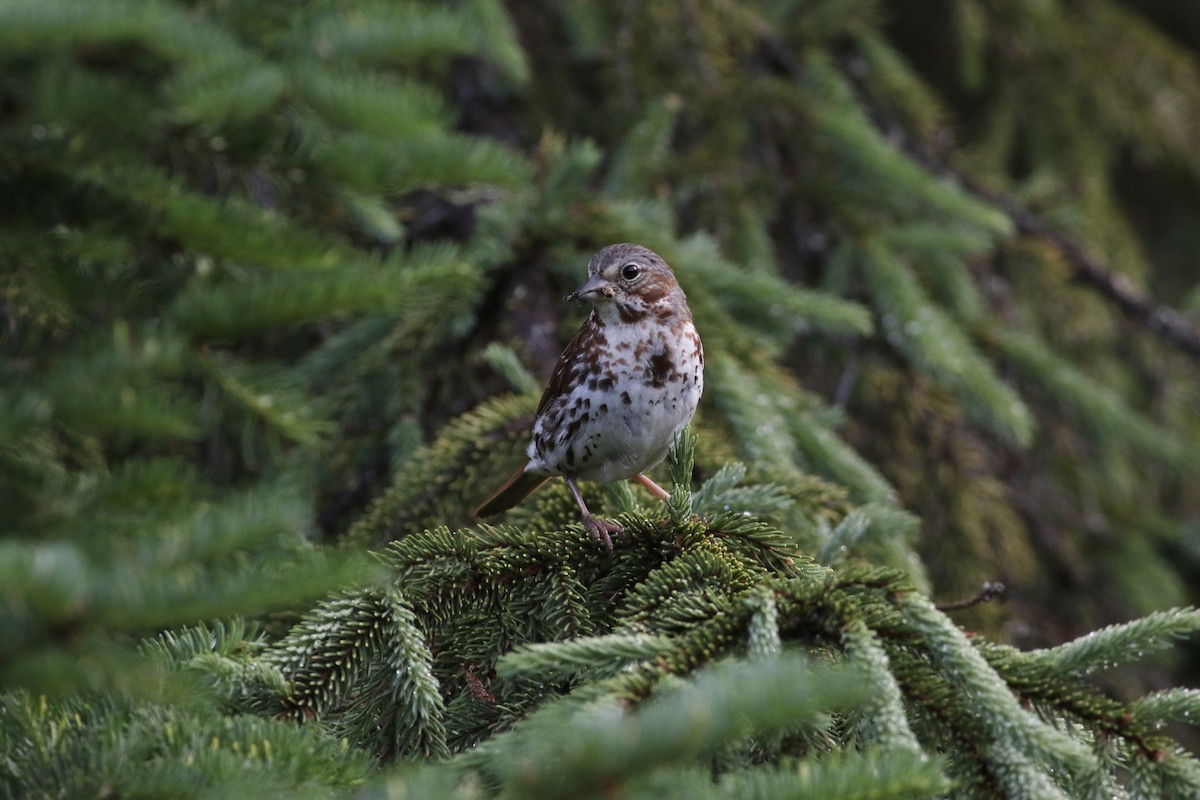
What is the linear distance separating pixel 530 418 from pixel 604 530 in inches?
35.4

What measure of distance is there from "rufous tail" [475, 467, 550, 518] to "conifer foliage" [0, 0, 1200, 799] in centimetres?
7

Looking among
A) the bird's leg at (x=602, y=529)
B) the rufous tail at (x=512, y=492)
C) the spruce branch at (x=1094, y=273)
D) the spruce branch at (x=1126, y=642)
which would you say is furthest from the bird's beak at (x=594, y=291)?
the spruce branch at (x=1094, y=273)

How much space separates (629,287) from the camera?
2.93 metres

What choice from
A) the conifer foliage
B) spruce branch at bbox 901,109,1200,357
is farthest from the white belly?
spruce branch at bbox 901,109,1200,357

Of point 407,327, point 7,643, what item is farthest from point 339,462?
point 7,643

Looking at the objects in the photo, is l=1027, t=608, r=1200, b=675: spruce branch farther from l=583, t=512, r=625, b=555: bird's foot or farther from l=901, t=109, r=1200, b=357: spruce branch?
l=901, t=109, r=1200, b=357: spruce branch

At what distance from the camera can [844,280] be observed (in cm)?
396

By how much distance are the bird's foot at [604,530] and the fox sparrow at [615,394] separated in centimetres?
56

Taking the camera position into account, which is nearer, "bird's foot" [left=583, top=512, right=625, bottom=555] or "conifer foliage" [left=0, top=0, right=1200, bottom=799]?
"conifer foliage" [left=0, top=0, right=1200, bottom=799]

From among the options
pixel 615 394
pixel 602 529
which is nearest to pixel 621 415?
pixel 615 394

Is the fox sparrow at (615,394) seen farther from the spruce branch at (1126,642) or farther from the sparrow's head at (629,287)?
the spruce branch at (1126,642)

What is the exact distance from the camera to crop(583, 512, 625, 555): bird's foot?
203 cm

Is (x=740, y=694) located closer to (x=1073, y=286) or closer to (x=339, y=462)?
(x=339, y=462)

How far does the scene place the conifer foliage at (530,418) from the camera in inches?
53.3
